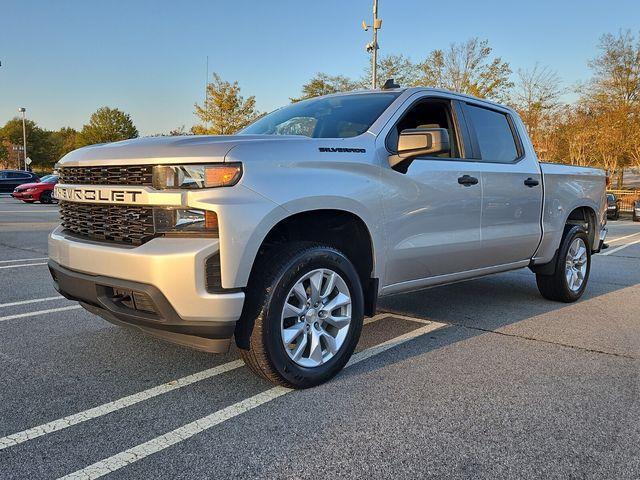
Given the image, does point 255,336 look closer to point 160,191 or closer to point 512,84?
point 160,191

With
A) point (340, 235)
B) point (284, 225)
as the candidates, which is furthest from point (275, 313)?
point (340, 235)

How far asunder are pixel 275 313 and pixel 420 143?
59.4 inches

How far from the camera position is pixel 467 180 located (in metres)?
4.18

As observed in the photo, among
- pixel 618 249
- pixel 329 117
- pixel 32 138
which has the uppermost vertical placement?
pixel 32 138

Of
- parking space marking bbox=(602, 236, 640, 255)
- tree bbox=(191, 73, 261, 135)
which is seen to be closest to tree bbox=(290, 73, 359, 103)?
tree bbox=(191, 73, 261, 135)

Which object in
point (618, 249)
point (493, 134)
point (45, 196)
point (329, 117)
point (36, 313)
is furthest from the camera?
point (45, 196)

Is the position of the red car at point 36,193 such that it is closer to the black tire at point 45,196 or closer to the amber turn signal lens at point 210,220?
the black tire at point 45,196

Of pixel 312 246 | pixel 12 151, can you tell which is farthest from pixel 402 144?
pixel 12 151

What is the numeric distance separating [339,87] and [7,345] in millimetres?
35197

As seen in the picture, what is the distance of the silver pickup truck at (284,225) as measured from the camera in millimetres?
2742

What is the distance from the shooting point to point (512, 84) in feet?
102

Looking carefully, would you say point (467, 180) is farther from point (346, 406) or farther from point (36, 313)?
point (36, 313)

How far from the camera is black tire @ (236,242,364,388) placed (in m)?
2.88

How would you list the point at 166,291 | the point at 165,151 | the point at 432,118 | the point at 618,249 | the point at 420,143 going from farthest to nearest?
1. the point at 618,249
2. the point at 432,118
3. the point at 420,143
4. the point at 165,151
5. the point at 166,291
